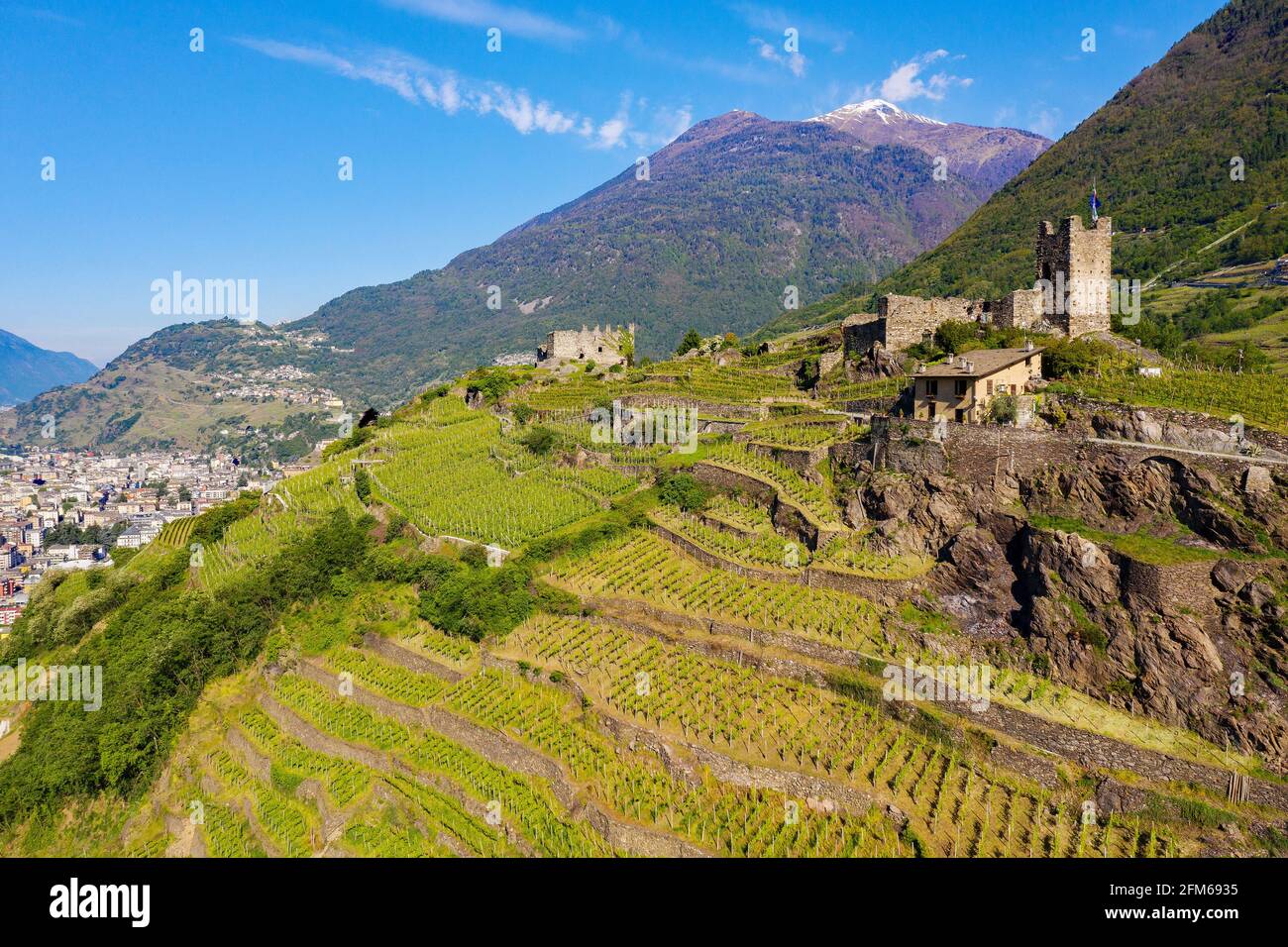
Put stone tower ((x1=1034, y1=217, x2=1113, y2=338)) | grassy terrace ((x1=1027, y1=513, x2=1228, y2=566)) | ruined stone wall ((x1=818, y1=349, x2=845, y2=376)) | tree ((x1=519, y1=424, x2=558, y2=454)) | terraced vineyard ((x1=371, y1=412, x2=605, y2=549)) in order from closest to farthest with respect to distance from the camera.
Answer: grassy terrace ((x1=1027, y1=513, x2=1228, y2=566))
stone tower ((x1=1034, y1=217, x2=1113, y2=338))
terraced vineyard ((x1=371, y1=412, x2=605, y2=549))
tree ((x1=519, y1=424, x2=558, y2=454))
ruined stone wall ((x1=818, y1=349, x2=845, y2=376))

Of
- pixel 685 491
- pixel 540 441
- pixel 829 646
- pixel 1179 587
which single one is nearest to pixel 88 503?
pixel 540 441

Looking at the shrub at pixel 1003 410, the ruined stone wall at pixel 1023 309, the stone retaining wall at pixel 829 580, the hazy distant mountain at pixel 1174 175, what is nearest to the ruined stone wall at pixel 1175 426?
the shrub at pixel 1003 410

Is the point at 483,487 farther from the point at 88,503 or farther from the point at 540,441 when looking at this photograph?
the point at 88,503

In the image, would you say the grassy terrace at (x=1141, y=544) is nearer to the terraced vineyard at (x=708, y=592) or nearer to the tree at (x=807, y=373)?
the terraced vineyard at (x=708, y=592)

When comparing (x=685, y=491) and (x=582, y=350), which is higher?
(x=582, y=350)

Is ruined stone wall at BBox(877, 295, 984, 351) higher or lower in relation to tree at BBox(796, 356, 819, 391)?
higher

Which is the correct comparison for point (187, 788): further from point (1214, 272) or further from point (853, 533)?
point (1214, 272)

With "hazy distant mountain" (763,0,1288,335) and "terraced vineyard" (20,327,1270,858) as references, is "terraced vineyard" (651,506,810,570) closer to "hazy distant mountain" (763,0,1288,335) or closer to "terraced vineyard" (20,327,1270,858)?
"terraced vineyard" (20,327,1270,858)

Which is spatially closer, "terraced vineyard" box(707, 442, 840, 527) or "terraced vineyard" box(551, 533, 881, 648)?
"terraced vineyard" box(551, 533, 881, 648)

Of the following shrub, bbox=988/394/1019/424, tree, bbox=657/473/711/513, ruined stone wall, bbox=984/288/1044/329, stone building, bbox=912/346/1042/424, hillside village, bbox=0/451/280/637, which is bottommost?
hillside village, bbox=0/451/280/637

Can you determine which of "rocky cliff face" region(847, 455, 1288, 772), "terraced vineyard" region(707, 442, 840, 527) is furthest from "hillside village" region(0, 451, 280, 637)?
"rocky cliff face" region(847, 455, 1288, 772)
